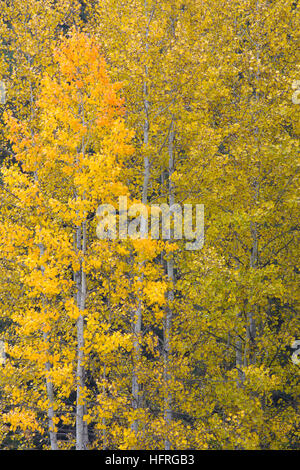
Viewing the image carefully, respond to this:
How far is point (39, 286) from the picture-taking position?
37.2 ft

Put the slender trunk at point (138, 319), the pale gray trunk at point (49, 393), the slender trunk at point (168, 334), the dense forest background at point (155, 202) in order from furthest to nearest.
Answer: the pale gray trunk at point (49, 393) → the slender trunk at point (138, 319) → the slender trunk at point (168, 334) → the dense forest background at point (155, 202)

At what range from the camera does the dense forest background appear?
1112 centimetres

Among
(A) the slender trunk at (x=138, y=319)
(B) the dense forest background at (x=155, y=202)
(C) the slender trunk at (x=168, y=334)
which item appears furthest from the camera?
(A) the slender trunk at (x=138, y=319)

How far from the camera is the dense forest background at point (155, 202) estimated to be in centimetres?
1112

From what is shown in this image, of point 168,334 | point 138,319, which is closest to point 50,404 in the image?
point 138,319

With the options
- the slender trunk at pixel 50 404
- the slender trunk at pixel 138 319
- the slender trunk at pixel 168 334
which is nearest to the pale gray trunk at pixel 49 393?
the slender trunk at pixel 50 404

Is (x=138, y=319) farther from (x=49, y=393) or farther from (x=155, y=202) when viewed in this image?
(x=155, y=202)

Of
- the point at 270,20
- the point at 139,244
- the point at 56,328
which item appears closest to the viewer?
the point at 139,244

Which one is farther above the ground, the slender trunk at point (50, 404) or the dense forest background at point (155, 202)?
the dense forest background at point (155, 202)

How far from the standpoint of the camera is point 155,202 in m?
13.9

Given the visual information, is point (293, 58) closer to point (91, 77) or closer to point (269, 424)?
point (91, 77)

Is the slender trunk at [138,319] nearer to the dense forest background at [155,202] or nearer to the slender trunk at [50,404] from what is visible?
the dense forest background at [155,202]

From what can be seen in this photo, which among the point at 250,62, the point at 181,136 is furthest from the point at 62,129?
the point at 250,62
